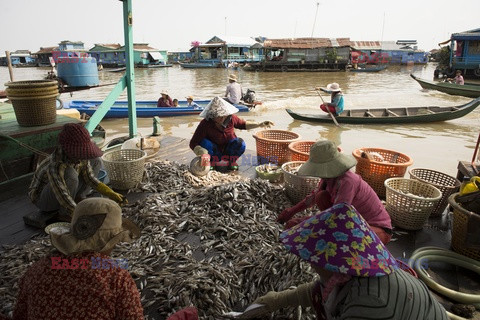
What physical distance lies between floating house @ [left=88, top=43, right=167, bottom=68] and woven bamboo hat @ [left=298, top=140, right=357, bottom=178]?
5192 cm

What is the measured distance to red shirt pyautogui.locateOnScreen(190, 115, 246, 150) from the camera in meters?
5.34

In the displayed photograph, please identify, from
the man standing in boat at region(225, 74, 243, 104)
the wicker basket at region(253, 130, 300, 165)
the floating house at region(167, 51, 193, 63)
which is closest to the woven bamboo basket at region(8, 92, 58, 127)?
the wicker basket at region(253, 130, 300, 165)

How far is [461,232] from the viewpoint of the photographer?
3.38 meters

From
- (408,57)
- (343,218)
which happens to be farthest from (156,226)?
(408,57)

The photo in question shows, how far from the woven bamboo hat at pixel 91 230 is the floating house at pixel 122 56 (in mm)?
52772

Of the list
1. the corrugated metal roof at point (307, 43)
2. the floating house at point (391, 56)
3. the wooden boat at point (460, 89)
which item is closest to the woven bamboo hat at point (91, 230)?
the wooden boat at point (460, 89)

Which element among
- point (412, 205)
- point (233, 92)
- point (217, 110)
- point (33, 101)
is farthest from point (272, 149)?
point (233, 92)

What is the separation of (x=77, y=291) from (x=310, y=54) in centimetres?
4252

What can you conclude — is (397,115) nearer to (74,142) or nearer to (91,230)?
(74,142)

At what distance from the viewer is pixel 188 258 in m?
3.02

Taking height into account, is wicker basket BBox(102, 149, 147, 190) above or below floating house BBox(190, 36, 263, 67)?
below

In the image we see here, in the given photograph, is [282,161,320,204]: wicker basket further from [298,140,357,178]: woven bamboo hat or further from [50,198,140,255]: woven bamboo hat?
[50,198,140,255]: woven bamboo hat

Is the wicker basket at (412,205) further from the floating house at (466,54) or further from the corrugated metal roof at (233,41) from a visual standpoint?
the corrugated metal roof at (233,41)

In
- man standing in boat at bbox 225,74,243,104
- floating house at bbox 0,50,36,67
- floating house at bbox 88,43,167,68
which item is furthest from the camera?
floating house at bbox 0,50,36,67
